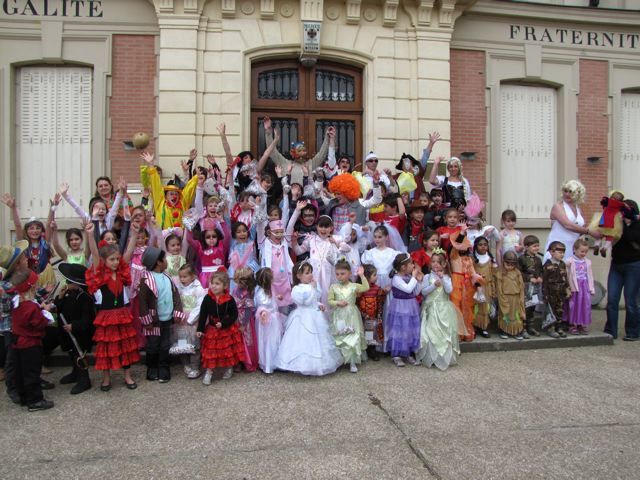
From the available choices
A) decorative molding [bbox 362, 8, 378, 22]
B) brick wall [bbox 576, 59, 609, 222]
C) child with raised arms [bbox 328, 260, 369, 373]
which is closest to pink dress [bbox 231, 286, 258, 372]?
child with raised arms [bbox 328, 260, 369, 373]

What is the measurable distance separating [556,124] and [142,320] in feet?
27.7

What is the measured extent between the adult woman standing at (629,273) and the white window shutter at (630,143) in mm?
3840

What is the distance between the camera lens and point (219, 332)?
4926 mm

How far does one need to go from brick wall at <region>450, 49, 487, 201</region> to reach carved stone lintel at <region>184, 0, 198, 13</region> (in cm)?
446

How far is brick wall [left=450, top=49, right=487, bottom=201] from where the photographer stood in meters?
9.12

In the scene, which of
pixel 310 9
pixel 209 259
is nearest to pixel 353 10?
pixel 310 9

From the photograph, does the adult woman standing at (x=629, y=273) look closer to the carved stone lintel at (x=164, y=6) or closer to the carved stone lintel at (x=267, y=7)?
the carved stone lintel at (x=267, y=7)

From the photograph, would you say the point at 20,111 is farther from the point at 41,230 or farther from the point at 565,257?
the point at 565,257

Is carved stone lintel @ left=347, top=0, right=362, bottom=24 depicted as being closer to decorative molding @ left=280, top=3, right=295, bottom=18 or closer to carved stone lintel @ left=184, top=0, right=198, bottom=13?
decorative molding @ left=280, top=3, right=295, bottom=18

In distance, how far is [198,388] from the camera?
4746 millimetres

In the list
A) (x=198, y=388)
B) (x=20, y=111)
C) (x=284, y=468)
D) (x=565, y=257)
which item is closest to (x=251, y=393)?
(x=198, y=388)

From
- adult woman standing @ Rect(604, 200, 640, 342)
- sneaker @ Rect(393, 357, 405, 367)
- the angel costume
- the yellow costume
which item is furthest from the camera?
adult woman standing @ Rect(604, 200, 640, 342)

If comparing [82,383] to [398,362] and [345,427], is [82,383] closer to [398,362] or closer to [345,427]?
[345,427]

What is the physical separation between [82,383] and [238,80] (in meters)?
5.20
